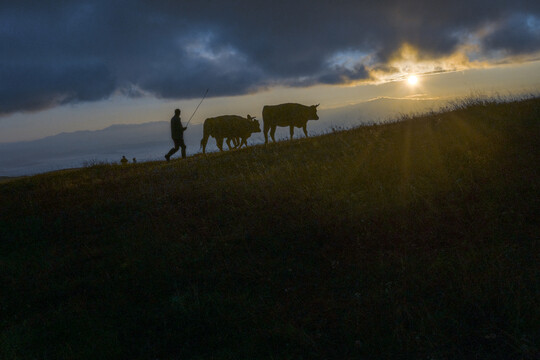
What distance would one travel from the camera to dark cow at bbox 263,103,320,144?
22984 millimetres

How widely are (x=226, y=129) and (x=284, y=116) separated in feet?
14.5

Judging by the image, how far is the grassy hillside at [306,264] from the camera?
3.85 meters

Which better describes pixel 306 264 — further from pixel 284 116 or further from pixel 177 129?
pixel 284 116

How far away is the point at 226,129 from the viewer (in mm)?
24719

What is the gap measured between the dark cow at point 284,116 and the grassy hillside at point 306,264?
1294 centimetres

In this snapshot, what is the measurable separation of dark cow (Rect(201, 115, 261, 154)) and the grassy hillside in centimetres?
1444

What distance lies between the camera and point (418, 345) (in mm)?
3541

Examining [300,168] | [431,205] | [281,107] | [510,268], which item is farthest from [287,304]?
[281,107]

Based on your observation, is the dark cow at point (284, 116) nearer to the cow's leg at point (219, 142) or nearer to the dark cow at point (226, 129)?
the dark cow at point (226, 129)

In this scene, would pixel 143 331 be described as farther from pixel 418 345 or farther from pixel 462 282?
pixel 462 282

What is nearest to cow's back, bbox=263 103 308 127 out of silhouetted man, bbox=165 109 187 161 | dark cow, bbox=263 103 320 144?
dark cow, bbox=263 103 320 144

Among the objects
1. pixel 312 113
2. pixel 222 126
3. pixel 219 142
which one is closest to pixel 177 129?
pixel 219 142

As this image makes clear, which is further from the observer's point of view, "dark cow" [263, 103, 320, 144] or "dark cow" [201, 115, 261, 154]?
"dark cow" [201, 115, 261, 154]

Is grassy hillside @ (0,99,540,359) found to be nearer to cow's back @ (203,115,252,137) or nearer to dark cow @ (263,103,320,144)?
dark cow @ (263,103,320,144)
